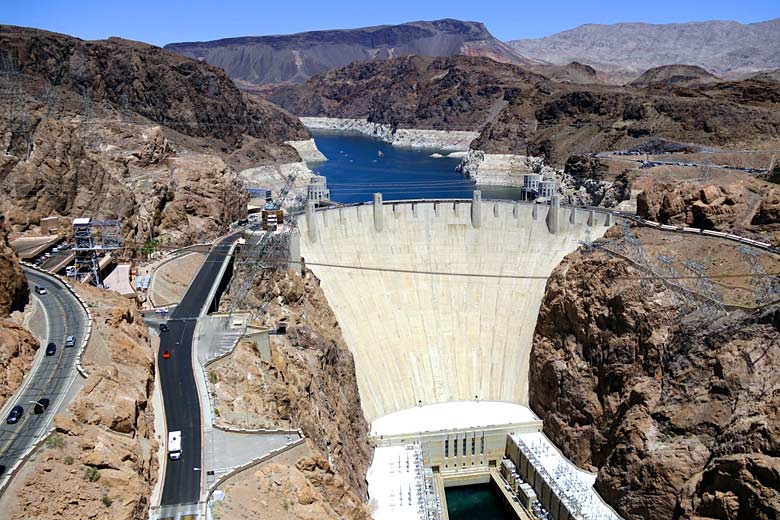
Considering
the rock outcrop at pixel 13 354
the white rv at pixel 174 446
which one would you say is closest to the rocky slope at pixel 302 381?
the white rv at pixel 174 446

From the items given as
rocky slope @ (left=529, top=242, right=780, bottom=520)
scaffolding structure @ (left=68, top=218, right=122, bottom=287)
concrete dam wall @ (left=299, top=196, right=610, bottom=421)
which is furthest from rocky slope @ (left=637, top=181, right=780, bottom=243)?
scaffolding structure @ (left=68, top=218, right=122, bottom=287)

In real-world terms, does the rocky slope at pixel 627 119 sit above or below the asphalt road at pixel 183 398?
above

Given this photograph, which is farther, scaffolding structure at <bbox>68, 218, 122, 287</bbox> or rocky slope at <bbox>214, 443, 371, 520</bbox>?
scaffolding structure at <bbox>68, 218, 122, 287</bbox>

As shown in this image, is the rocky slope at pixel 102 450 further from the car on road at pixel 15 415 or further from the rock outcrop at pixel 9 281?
the rock outcrop at pixel 9 281

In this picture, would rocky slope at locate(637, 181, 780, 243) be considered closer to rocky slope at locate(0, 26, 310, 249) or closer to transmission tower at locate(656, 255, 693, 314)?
transmission tower at locate(656, 255, 693, 314)

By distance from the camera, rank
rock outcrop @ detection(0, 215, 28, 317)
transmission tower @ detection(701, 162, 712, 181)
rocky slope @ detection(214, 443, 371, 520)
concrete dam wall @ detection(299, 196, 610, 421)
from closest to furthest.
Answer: rocky slope @ detection(214, 443, 371, 520) < rock outcrop @ detection(0, 215, 28, 317) < concrete dam wall @ detection(299, 196, 610, 421) < transmission tower @ detection(701, 162, 712, 181)
